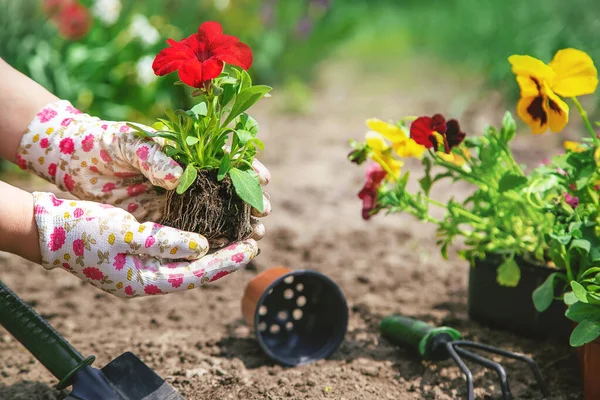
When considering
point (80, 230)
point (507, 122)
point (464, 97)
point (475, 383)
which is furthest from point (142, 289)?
point (464, 97)

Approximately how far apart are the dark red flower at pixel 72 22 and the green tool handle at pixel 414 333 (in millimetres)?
2600

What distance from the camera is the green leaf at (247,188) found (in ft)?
4.38

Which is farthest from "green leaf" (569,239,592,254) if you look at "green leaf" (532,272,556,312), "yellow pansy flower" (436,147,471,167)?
"yellow pansy flower" (436,147,471,167)

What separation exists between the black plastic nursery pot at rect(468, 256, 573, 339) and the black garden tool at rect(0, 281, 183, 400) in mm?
954

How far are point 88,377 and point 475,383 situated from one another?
95 cm

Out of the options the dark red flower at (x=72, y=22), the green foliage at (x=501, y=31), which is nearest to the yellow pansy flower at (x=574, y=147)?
the green foliage at (x=501, y=31)

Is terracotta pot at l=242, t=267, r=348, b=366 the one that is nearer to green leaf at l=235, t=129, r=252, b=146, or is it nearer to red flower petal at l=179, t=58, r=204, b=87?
green leaf at l=235, t=129, r=252, b=146

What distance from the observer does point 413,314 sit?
82.2 inches

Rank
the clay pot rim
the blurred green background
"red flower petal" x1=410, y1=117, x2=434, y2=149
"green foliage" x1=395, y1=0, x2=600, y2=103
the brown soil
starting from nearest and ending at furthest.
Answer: the brown soil < "red flower petal" x1=410, y1=117, x2=434, y2=149 < the clay pot rim < the blurred green background < "green foliage" x1=395, y1=0, x2=600, y2=103

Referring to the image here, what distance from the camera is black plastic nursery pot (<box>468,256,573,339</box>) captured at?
1796mm

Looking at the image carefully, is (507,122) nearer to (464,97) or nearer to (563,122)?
(563,122)

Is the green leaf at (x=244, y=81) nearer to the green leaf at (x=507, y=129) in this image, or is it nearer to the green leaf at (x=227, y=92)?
the green leaf at (x=227, y=92)

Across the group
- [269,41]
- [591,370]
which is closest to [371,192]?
[591,370]

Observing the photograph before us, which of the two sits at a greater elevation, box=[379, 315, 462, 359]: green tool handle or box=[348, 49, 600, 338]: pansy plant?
box=[348, 49, 600, 338]: pansy plant
